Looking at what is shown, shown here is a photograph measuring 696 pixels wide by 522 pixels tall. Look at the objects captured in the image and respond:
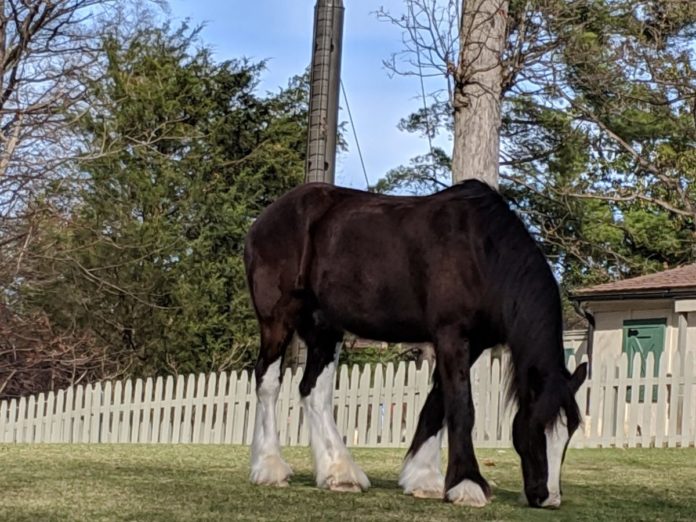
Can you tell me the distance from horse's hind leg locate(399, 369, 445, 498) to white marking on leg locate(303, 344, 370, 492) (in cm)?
28

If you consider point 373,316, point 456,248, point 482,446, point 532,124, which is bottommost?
point 482,446

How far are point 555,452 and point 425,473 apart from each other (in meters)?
0.90

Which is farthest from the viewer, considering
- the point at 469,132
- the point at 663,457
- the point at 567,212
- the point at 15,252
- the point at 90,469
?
the point at 567,212

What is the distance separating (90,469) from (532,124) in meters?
22.7

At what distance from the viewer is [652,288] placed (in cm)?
1914

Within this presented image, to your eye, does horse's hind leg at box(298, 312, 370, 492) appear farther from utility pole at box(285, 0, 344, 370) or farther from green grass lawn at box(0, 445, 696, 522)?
utility pole at box(285, 0, 344, 370)

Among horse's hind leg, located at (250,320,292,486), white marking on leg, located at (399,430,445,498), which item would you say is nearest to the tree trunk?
horse's hind leg, located at (250,320,292,486)

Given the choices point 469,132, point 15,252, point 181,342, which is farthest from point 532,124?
point 469,132

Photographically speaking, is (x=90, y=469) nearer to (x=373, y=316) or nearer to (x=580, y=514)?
(x=373, y=316)

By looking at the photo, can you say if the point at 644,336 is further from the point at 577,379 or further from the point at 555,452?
the point at 555,452

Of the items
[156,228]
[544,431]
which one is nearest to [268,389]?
[544,431]

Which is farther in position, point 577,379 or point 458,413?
point 458,413

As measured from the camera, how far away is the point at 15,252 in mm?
18531


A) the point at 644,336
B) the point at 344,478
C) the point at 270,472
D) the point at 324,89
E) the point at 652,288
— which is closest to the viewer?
the point at 344,478
